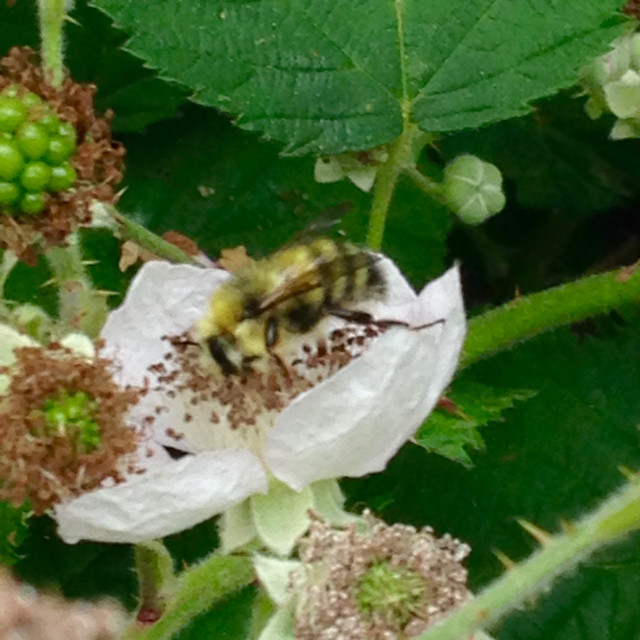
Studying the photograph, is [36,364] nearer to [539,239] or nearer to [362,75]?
[362,75]

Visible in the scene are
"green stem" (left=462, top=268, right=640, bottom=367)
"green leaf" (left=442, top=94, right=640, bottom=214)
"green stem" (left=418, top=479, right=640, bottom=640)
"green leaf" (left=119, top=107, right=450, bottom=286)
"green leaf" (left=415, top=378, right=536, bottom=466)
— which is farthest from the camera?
"green leaf" (left=442, top=94, right=640, bottom=214)

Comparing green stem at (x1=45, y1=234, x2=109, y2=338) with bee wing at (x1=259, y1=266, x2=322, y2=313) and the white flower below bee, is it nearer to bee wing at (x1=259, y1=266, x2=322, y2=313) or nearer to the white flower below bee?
the white flower below bee

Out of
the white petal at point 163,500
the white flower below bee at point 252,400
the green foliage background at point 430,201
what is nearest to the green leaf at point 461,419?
the green foliage background at point 430,201

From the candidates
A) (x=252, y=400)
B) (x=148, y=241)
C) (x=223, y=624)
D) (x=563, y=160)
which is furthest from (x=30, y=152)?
(x=563, y=160)

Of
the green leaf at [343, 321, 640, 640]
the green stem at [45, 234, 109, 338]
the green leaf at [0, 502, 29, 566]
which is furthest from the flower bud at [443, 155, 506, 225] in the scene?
the green leaf at [0, 502, 29, 566]

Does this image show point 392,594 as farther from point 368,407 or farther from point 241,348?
point 241,348

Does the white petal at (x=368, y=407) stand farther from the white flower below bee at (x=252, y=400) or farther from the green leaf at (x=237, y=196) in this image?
the green leaf at (x=237, y=196)
